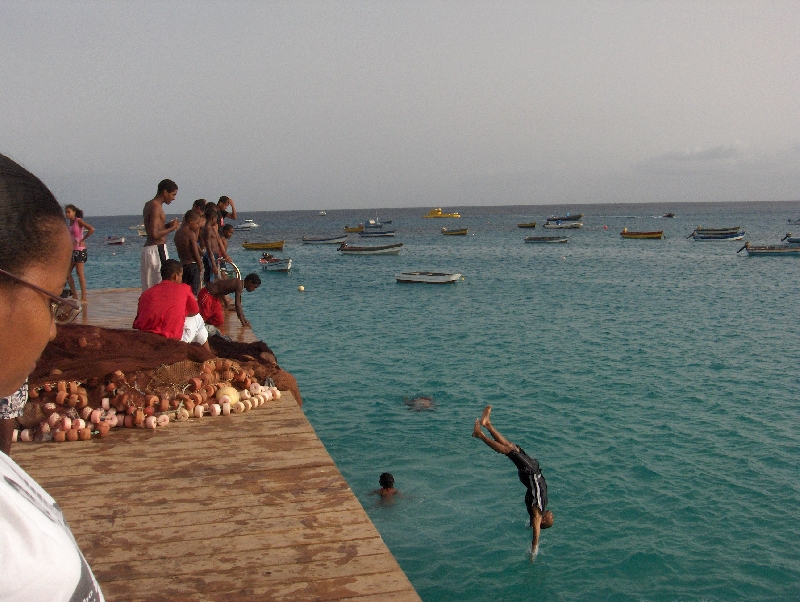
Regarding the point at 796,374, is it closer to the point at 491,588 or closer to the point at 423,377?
the point at 423,377

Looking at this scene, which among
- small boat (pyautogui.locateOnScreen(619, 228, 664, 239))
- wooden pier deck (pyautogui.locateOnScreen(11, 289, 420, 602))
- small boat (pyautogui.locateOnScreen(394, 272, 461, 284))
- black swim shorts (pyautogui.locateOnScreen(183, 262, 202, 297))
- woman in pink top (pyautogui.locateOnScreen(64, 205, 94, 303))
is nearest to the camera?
wooden pier deck (pyautogui.locateOnScreen(11, 289, 420, 602))

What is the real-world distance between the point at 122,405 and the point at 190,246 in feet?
18.2

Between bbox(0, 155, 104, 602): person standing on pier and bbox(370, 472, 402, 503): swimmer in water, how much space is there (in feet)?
30.9

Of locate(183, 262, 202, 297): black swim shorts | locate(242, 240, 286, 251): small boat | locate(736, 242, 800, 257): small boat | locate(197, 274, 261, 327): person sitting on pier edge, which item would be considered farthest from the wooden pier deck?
locate(242, 240, 286, 251): small boat

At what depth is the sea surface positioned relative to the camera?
874 cm

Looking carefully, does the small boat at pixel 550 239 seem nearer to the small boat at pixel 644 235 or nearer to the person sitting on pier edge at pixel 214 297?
the small boat at pixel 644 235

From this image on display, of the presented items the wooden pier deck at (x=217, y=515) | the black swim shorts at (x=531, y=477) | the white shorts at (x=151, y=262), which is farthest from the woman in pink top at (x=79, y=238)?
the black swim shorts at (x=531, y=477)

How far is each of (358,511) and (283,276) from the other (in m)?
40.3

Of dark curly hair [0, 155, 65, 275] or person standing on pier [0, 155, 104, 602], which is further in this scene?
dark curly hair [0, 155, 65, 275]

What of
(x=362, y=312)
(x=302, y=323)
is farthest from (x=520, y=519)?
(x=362, y=312)

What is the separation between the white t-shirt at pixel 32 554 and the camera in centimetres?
102

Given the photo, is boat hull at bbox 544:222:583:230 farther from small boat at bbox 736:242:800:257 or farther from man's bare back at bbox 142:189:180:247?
man's bare back at bbox 142:189:180:247

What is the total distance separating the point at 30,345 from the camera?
1.25m

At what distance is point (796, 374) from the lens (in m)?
17.8
